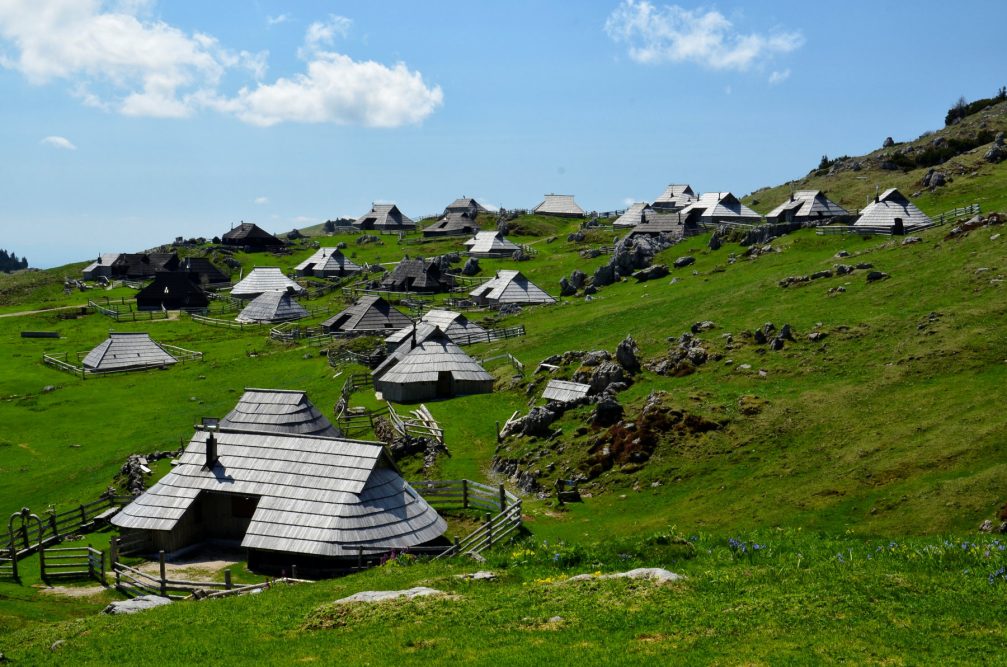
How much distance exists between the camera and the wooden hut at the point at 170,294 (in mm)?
101812

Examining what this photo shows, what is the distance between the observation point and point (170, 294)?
336 feet

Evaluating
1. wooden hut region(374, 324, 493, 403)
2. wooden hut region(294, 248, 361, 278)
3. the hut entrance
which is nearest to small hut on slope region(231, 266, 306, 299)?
wooden hut region(294, 248, 361, 278)

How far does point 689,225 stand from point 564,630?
295 feet

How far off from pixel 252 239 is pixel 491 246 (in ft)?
146

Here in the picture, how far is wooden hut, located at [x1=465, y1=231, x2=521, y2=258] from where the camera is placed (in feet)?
378

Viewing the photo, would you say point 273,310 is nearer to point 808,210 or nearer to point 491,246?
point 491,246

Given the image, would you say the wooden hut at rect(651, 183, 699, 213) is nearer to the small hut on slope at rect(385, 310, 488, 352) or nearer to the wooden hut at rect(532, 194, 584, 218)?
the wooden hut at rect(532, 194, 584, 218)

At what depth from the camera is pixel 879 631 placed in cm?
1527

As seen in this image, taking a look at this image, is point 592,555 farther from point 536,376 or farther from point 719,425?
point 536,376

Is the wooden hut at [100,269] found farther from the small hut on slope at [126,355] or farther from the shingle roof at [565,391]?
the shingle roof at [565,391]

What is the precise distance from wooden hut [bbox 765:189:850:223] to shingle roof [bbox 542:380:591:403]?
46.8 meters

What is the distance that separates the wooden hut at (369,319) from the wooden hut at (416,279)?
16.4 m

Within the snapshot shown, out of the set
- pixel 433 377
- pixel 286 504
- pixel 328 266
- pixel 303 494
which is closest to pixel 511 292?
pixel 433 377

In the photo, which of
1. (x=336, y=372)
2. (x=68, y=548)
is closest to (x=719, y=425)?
(x=68, y=548)
